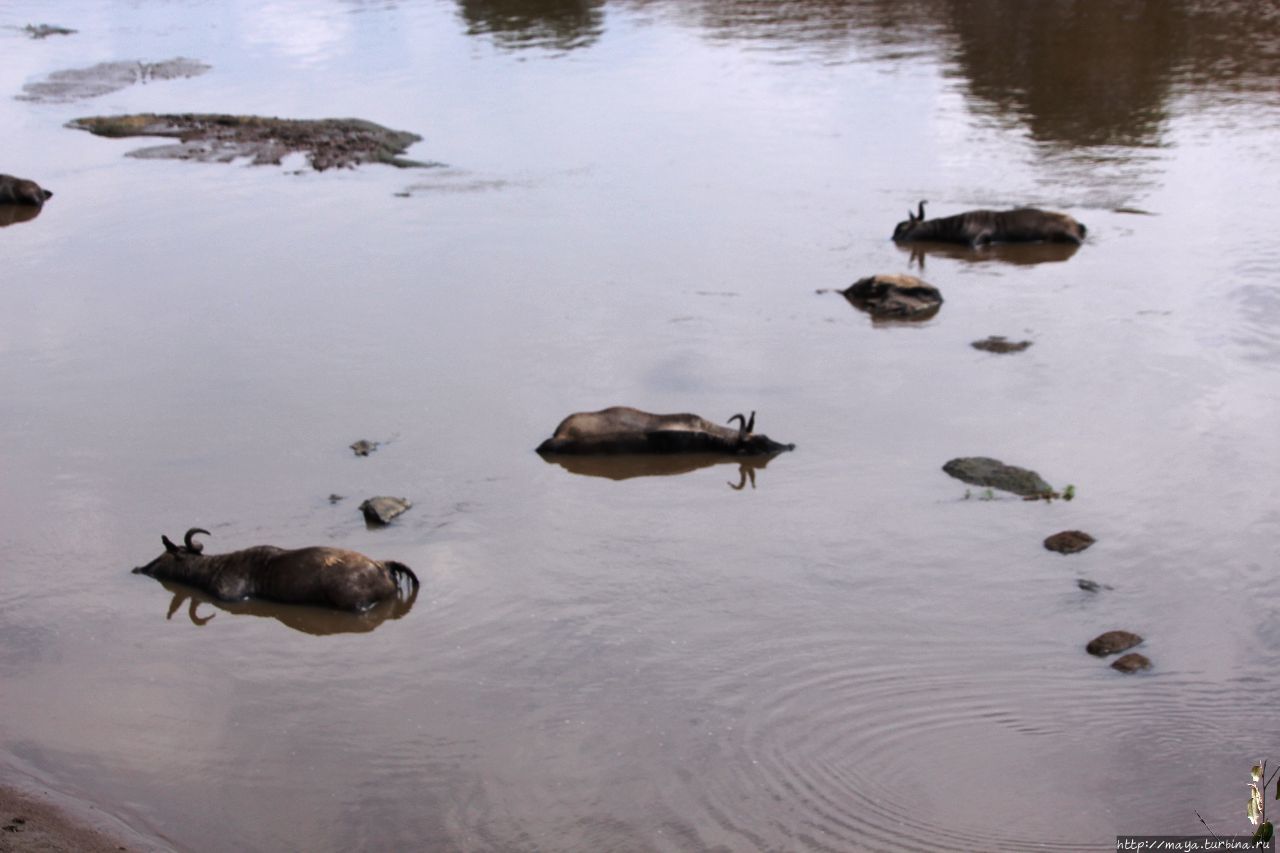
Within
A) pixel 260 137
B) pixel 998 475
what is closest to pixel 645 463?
pixel 998 475

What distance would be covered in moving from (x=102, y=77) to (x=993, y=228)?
21214mm

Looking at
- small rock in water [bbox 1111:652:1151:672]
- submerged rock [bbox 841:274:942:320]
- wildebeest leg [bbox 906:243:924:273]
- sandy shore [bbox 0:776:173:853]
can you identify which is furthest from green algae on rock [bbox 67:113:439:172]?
small rock in water [bbox 1111:652:1151:672]

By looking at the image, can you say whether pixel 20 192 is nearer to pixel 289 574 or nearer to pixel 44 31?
pixel 289 574

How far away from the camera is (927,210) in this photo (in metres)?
17.3

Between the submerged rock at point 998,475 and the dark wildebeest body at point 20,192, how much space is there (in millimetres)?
15085

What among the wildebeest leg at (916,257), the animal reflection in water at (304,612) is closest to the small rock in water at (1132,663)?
the animal reflection in water at (304,612)

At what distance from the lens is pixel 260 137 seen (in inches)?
918

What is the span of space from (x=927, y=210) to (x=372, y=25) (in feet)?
73.8

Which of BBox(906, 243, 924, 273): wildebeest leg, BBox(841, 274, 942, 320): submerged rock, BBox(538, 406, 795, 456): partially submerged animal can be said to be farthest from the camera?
BBox(906, 243, 924, 273): wildebeest leg

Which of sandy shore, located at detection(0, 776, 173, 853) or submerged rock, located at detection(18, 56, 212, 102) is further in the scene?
submerged rock, located at detection(18, 56, 212, 102)

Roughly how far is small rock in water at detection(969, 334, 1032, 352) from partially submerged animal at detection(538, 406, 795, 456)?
282 cm

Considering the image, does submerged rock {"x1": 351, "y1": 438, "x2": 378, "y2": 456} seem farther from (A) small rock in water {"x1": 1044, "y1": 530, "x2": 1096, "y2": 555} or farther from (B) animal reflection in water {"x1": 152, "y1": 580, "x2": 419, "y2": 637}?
(A) small rock in water {"x1": 1044, "y1": 530, "x2": 1096, "y2": 555}

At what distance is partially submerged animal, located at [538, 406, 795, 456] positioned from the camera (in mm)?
10875

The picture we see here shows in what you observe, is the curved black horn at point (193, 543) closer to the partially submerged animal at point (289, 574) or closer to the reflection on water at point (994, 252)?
the partially submerged animal at point (289, 574)
